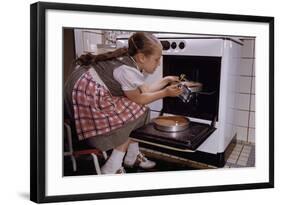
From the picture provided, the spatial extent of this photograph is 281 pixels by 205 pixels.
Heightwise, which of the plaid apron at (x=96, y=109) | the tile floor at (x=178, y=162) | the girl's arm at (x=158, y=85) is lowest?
the tile floor at (x=178, y=162)

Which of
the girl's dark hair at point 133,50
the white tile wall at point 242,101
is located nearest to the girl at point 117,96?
the girl's dark hair at point 133,50

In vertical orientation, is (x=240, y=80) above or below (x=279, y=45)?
below

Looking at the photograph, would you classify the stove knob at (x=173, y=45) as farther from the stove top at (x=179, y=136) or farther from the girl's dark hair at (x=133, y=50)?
the stove top at (x=179, y=136)

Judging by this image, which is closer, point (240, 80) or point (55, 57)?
point (55, 57)

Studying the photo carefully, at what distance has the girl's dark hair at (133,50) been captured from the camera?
1383 mm

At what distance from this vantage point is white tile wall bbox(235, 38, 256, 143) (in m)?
1.56

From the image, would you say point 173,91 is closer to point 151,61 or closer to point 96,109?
point 151,61

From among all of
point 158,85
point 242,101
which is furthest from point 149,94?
point 242,101

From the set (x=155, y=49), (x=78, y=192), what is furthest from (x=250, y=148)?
(x=78, y=192)

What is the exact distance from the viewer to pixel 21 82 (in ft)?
4.58

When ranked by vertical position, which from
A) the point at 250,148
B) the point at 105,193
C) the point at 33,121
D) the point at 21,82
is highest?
the point at 21,82

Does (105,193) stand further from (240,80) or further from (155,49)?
(240,80)

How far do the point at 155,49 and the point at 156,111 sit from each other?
0.19m

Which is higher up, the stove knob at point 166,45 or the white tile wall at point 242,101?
the stove knob at point 166,45
